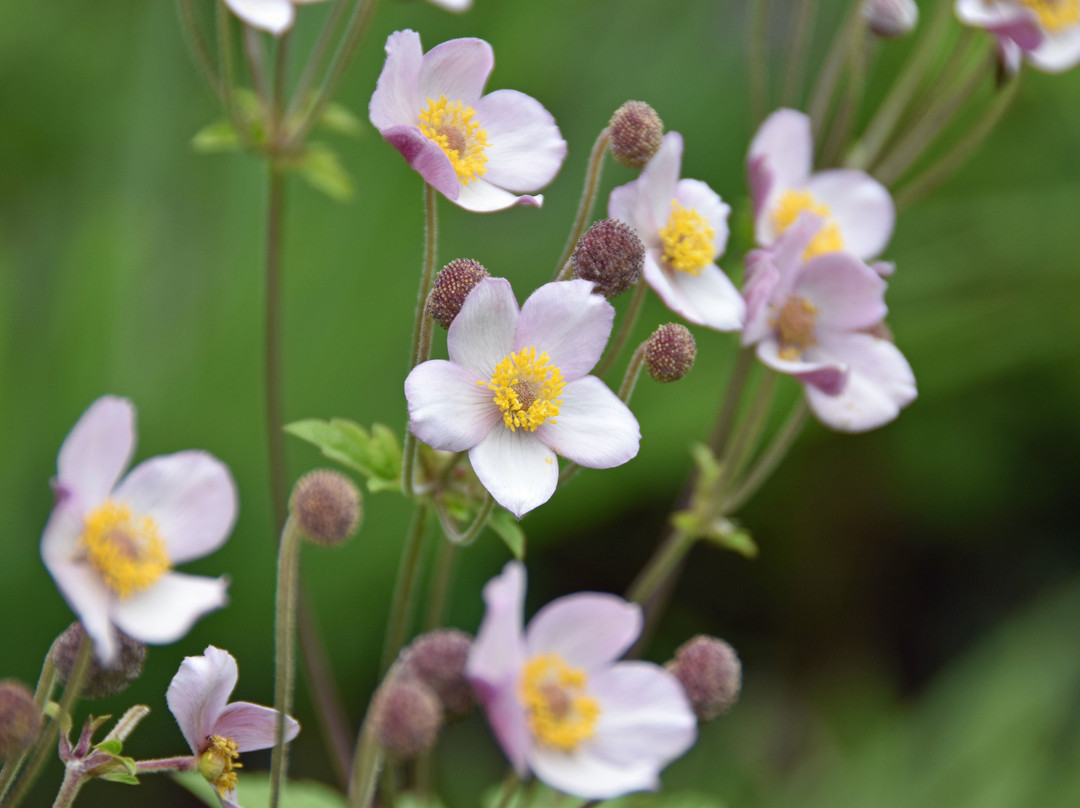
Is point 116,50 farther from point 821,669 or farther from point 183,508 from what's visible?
point 821,669

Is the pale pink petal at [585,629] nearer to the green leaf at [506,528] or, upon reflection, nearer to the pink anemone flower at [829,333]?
the green leaf at [506,528]

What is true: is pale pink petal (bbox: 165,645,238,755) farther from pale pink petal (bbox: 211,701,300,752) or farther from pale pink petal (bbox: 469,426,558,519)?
pale pink petal (bbox: 469,426,558,519)

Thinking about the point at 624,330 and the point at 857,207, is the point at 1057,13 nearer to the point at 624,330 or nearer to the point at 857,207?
the point at 857,207

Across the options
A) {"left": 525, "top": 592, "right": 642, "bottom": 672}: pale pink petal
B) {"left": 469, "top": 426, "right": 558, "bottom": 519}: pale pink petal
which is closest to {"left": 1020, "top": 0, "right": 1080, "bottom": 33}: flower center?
{"left": 469, "top": 426, "right": 558, "bottom": 519}: pale pink petal

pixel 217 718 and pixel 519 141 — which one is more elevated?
pixel 519 141

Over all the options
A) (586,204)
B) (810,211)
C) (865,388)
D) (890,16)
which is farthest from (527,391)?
(890,16)

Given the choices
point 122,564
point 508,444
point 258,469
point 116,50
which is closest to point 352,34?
point 508,444
